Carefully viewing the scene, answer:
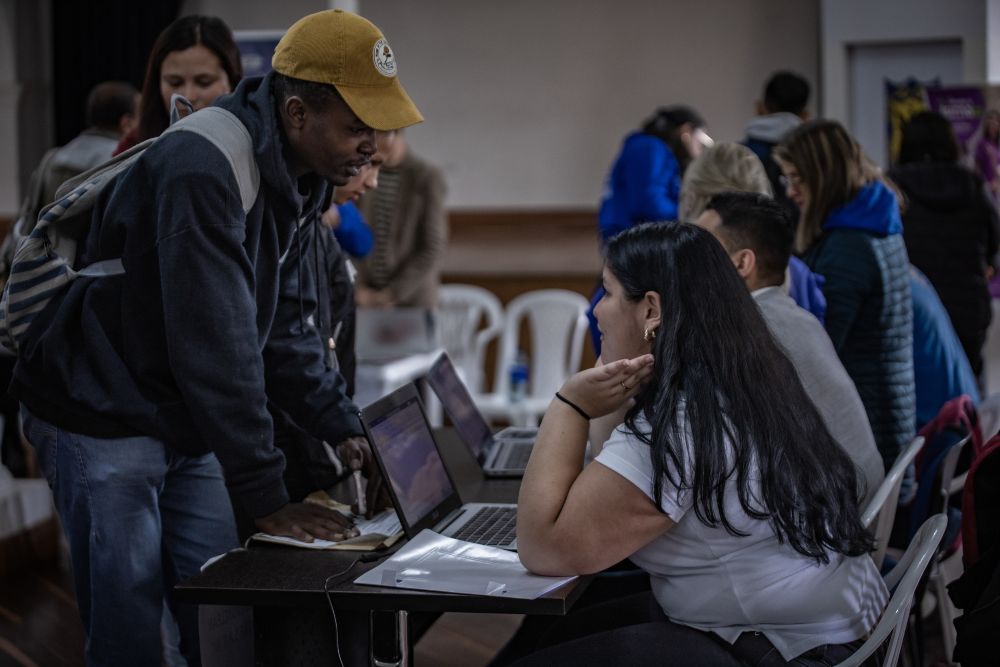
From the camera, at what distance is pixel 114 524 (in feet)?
5.83

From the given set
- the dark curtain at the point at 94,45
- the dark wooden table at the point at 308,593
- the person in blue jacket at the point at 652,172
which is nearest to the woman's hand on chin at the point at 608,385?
the dark wooden table at the point at 308,593

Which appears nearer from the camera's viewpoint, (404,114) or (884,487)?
(404,114)

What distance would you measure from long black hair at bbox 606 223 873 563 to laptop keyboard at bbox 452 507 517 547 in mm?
345

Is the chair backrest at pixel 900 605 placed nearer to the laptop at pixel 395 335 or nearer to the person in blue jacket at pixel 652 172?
the person in blue jacket at pixel 652 172

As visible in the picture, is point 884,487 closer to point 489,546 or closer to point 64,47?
point 489,546

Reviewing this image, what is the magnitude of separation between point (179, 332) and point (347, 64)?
463mm

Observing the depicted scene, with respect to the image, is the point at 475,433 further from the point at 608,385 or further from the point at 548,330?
the point at 548,330

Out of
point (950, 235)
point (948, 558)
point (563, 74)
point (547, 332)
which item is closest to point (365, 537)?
point (948, 558)

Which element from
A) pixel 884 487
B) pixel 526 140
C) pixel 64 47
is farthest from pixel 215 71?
pixel 64 47

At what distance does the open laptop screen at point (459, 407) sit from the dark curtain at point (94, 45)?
15.3 ft

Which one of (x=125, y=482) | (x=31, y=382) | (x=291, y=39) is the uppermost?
(x=291, y=39)

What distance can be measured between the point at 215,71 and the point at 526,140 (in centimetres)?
447

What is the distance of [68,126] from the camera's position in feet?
22.0

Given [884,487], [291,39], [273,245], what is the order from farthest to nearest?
[884,487]
[273,245]
[291,39]
